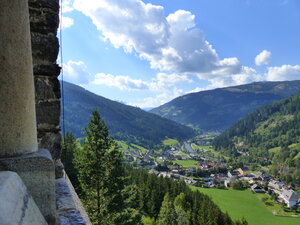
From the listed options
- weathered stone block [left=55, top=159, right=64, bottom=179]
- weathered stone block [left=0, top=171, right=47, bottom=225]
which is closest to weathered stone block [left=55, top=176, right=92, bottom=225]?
weathered stone block [left=55, top=159, right=64, bottom=179]

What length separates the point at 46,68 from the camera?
10.3ft

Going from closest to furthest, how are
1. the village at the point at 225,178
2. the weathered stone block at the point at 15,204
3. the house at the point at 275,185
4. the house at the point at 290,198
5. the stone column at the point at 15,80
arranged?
the weathered stone block at the point at 15,204
the stone column at the point at 15,80
the house at the point at 290,198
the village at the point at 225,178
the house at the point at 275,185

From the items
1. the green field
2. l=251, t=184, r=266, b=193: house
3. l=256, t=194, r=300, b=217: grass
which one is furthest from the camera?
l=251, t=184, r=266, b=193: house

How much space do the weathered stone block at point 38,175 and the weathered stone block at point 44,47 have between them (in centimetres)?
152

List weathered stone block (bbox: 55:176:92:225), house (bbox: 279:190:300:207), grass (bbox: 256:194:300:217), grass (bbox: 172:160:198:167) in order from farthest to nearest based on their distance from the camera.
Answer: grass (bbox: 172:160:198:167)
house (bbox: 279:190:300:207)
grass (bbox: 256:194:300:217)
weathered stone block (bbox: 55:176:92:225)

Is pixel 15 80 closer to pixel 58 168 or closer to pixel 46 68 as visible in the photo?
pixel 46 68

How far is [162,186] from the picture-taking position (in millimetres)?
50375

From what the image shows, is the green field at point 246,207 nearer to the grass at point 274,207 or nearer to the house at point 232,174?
the grass at point 274,207

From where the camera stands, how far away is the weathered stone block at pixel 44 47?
9.94 ft

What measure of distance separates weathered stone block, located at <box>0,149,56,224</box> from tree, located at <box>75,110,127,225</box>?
14.4 m

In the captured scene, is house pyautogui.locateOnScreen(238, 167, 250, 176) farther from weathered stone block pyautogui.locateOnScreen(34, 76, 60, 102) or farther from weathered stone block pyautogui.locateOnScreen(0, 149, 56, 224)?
weathered stone block pyautogui.locateOnScreen(0, 149, 56, 224)

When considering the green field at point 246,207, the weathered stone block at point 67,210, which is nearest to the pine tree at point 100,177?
the weathered stone block at point 67,210

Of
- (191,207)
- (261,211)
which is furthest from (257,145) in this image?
(191,207)

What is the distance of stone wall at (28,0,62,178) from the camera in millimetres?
3064
